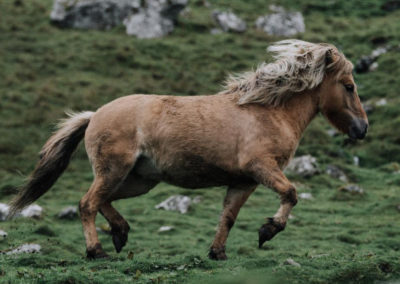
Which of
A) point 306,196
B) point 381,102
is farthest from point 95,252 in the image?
point 381,102

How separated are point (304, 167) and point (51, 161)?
10.5 m

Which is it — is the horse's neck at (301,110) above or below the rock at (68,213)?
above

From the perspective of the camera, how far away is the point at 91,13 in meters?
31.5

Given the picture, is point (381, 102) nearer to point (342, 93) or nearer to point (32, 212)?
point (342, 93)

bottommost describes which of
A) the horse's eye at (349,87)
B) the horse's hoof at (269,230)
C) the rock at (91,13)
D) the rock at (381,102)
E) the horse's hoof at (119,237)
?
the rock at (381,102)

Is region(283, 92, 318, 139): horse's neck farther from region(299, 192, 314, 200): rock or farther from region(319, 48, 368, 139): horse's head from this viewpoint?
region(299, 192, 314, 200): rock

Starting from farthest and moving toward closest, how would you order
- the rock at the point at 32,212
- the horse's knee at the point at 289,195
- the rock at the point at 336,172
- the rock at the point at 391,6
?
the rock at the point at 391,6
the rock at the point at 336,172
the rock at the point at 32,212
the horse's knee at the point at 289,195

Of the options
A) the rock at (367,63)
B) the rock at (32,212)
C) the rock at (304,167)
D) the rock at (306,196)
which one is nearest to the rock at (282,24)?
the rock at (367,63)

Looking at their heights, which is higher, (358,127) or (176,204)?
(358,127)

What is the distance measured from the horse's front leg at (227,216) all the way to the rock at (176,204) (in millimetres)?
6649

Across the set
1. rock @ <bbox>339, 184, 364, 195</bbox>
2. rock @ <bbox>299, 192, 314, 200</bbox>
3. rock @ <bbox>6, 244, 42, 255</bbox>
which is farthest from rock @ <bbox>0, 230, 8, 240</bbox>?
rock @ <bbox>339, 184, 364, 195</bbox>

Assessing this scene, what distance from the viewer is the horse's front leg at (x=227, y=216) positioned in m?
8.27

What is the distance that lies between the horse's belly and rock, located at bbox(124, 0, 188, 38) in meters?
23.5

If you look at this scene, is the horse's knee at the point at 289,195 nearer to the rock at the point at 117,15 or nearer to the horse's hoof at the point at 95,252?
the horse's hoof at the point at 95,252
